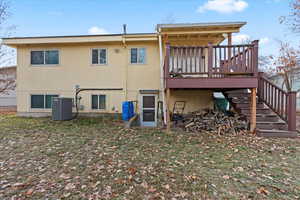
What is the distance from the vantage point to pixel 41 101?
9086mm

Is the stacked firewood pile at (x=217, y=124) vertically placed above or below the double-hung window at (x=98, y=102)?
below

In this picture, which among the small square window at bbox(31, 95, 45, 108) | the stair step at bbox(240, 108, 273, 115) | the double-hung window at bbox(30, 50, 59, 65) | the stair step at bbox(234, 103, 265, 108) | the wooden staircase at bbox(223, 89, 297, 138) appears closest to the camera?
the wooden staircase at bbox(223, 89, 297, 138)

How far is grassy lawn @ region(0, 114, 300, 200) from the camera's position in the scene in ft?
8.18

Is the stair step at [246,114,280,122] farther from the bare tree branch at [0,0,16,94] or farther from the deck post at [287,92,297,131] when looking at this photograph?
the bare tree branch at [0,0,16,94]

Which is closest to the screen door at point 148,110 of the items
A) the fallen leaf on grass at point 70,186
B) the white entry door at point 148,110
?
the white entry door at point 148,110

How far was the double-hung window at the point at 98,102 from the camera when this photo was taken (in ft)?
28.8

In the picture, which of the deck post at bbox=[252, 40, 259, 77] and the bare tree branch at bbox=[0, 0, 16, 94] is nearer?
the deck post at bbox=[252, 40, 259, 77]

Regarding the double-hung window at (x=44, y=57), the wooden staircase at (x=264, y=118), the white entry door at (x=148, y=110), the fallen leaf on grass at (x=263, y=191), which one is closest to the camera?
the fallen leaf on grass at (x=263, y=191)

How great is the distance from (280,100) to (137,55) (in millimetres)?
6460

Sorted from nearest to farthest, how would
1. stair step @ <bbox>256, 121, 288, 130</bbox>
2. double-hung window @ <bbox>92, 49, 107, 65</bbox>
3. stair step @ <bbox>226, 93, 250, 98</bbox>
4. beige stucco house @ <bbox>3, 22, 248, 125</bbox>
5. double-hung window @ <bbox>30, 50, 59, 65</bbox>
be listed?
1. stair step @ <bbox>256, 121, 288, 130</bbox>
2. stair step @ <bbox>226, 93, 250, 98</bbox>
3. beige stucco house @ <bbox>3, 22, 248, 125</bbox>
4. double-hung window @ <bbox>92, 49, 107, 65</bbox>
5. double-hung window @ <bbox>30, 50, 59, 65</bbox>

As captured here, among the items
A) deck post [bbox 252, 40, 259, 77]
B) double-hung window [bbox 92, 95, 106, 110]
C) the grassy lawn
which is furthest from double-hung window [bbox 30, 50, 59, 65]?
deck post [bbox 252, 40, 259, 77]

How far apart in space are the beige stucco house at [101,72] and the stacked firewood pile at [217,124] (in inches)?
68.1

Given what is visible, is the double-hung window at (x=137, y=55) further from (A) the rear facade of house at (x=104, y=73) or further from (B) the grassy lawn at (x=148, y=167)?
(B) the grassy lawn at (x=148, y=167)

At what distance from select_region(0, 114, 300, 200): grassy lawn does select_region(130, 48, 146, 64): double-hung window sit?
4.43 metres
